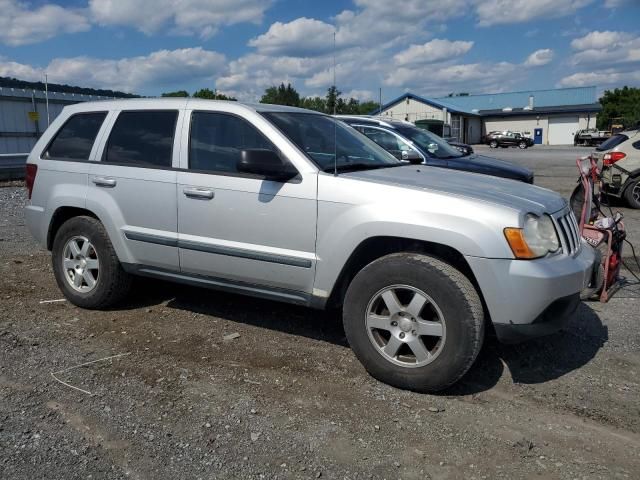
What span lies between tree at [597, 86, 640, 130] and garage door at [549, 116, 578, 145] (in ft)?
25.7

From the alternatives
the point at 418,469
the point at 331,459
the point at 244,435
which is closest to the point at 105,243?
the point at 244,435

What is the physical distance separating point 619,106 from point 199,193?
3350 inches

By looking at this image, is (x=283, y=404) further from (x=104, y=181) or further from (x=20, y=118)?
(x=20, y=118)

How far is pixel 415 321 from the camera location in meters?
3.62

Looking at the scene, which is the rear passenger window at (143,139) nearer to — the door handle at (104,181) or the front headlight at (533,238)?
the door handle at (104,181)

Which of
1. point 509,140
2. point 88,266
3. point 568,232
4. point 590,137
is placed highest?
point 590,137

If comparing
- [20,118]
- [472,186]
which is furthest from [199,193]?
[20,118]

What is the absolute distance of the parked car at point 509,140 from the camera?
5122 centimetres

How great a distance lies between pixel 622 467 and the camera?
288 cm

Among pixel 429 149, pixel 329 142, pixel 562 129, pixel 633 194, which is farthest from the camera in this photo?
pixel 562 129

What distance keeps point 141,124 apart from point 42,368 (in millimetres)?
2084

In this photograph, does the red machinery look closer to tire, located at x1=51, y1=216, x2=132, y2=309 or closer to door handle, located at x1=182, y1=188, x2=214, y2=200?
door handle, located at x1=182, y1=188, x2=214, y2=200

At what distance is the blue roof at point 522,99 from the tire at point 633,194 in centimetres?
6152

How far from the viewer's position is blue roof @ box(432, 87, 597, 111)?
235ft
